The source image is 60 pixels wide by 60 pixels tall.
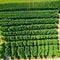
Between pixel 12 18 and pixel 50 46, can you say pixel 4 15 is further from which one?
pixel 50 46

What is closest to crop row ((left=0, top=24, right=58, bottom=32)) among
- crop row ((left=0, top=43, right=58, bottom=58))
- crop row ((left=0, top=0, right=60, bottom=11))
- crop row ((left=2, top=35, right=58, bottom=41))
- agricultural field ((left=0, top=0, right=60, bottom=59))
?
agricultural field ((left=0, top=0, right=60, bottom=59))

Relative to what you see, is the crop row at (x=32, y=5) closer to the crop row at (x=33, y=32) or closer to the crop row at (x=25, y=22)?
the crop row at (x=25, y=22)

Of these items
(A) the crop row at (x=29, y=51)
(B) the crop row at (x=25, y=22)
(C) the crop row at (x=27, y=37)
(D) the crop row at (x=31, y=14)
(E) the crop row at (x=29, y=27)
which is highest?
(D) the crop row at (x=31, y=14)

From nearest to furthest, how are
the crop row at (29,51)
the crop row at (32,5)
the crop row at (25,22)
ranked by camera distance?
the crop row at (29,51), the crop row at (25,22), the crop row at (32,5)

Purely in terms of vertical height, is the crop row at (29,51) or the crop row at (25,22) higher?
the crop row at (25,22)

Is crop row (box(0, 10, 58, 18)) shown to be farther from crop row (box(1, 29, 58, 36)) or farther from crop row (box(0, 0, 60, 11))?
crop row (box(1, 29, 58, 36))

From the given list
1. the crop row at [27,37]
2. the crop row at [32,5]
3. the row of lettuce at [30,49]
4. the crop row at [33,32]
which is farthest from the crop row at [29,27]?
the crop row at [32,5]

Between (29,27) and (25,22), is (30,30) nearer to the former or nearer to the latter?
(29,27)

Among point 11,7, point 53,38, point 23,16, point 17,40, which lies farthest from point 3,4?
point 53,38
